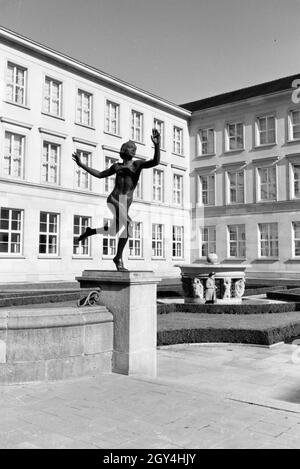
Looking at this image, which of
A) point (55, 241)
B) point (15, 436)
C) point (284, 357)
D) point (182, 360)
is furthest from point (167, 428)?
point (55, 241)

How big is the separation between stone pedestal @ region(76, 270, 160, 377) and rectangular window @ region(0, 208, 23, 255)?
20.9 meters

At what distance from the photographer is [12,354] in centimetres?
582

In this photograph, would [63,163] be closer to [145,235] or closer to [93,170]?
[145,235]

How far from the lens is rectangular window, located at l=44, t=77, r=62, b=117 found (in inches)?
1153

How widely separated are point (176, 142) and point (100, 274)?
112 ft

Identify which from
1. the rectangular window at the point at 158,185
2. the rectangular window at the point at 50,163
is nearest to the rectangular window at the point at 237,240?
the rectangular window at the point at 158,185

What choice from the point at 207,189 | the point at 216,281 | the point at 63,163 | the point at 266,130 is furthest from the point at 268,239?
the point at 216,281

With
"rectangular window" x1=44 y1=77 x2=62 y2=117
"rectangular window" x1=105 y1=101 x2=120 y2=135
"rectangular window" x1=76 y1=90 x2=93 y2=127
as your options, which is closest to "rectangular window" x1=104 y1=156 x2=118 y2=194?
"rectangular window" x1=105 y1=101 x2=120 y2=135

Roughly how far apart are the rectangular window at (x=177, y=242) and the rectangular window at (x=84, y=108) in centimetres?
1204

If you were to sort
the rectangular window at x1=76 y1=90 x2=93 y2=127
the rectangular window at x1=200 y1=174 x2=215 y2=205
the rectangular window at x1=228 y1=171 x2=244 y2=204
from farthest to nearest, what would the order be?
the rectangular window at x1=200 y1=174 x2=215 y2=205
the rectangular window at x1=228 y1=171 x2=244 y2=204
the rectangular window at x1=76 y1=90 x2=93 y2=127

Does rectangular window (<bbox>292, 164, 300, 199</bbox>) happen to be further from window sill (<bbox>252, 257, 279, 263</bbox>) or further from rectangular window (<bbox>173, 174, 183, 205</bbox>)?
rectangular window (<bbox>173, 174, 183, 205</bbox>)

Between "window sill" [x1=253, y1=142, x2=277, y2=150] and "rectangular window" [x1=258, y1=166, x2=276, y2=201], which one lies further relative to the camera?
"rectangular window" [x1=258, y1=166, x2=276, y2=201]

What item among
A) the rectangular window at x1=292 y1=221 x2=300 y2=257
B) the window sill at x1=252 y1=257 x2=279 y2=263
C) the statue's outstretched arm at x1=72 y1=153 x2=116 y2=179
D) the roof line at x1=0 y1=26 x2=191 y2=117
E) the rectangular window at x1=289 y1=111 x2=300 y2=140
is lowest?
the window sill at x1=252 y1=257 x2=279 y2=263

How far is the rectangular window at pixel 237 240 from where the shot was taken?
37.1 m
